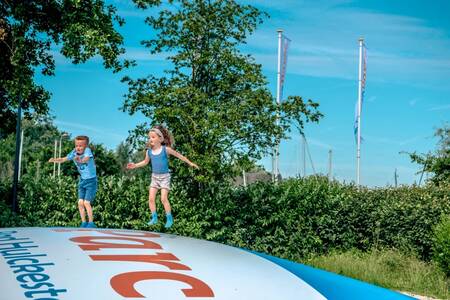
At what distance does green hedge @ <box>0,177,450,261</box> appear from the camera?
1284 cm

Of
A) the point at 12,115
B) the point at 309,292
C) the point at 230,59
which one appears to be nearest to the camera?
the point at 309,292

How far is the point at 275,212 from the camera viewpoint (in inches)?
565

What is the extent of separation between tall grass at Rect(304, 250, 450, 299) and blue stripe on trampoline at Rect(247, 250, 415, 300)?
861cm

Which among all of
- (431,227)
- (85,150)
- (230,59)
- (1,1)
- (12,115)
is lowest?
(431,227)

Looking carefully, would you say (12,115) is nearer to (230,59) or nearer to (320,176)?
(230,59)

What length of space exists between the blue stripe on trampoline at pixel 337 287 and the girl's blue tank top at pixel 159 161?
7.15 metres

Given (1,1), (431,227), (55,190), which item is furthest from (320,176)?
(1,1)

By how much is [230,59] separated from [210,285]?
12.2 metres

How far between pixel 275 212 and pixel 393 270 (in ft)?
9.75

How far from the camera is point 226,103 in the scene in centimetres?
1361

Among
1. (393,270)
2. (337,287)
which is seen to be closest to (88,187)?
(393,270)

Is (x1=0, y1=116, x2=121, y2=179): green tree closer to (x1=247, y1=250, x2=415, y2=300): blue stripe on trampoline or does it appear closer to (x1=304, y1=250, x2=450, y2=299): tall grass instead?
(x1=304, y1=250, x2=450, y2=299): tall grass

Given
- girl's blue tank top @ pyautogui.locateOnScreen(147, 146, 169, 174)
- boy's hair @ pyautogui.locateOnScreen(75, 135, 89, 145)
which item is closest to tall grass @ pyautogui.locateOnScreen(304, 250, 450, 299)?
girl's blue tank top @ pyautogui.locateOnScreen(147, 146, 169, 174)

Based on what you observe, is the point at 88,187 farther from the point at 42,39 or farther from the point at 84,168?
the point at 42,39
